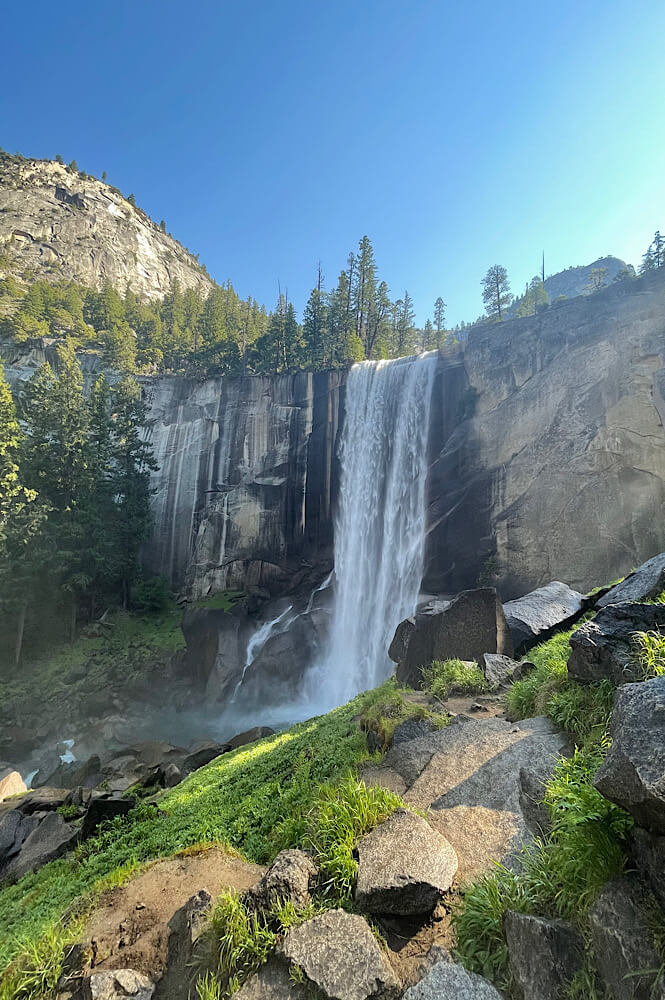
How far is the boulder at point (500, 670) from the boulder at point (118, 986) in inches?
249

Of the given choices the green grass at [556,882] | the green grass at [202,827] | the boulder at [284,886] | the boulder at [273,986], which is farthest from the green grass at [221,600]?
the green grass at [556,882]

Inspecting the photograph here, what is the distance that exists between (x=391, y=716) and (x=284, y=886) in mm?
4183

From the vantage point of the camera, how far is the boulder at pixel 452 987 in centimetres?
257

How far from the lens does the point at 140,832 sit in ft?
21.8

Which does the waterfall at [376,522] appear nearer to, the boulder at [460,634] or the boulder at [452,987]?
the boulder at [460,634]

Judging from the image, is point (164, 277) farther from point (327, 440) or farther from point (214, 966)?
point (214, 966)

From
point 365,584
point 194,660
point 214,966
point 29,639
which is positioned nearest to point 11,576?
point 29,639

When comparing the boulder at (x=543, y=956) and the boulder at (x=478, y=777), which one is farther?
the boulder at (x=478, y=777)

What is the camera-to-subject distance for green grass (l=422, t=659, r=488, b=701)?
8.19 m

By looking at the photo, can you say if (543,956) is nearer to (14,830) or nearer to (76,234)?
(14,830)

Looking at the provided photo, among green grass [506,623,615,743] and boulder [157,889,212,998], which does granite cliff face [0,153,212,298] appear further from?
boulder [157,889,212,998]

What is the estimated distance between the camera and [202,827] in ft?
19.9

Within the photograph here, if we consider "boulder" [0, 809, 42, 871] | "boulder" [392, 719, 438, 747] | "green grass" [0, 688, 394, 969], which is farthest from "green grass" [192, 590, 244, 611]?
"boulder" [392, 719, 438, 747]

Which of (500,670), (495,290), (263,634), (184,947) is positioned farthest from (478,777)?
(495,290)
